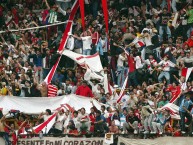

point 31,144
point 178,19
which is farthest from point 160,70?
point 31,144

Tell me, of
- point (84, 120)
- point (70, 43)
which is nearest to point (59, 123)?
point (84, 120)

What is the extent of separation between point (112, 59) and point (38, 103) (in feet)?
12.8

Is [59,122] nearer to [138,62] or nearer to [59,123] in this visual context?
[59,123]

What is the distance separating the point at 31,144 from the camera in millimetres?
41031

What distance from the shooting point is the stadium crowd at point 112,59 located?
41.6 metres

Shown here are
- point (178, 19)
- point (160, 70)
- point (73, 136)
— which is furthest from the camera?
point (178, 19)

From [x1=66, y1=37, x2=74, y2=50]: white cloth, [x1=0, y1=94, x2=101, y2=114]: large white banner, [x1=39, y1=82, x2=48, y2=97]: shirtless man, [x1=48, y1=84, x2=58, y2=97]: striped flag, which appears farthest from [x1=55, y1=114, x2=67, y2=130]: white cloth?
[x1=66, y1=37, x2=74, y2=50]: white cloth

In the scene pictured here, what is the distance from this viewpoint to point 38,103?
44531mm

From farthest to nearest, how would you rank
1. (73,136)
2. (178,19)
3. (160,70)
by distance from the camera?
(178,19)
(160,70)
(73,136)

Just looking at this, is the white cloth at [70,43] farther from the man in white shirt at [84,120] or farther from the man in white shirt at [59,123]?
the man in white shirt at [84,120]

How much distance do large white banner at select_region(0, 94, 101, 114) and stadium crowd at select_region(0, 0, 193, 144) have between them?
362mm

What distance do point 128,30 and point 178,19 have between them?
1950 mm

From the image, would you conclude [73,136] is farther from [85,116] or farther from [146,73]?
[146,73]

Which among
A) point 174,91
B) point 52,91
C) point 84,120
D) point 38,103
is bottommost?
point 84,120
